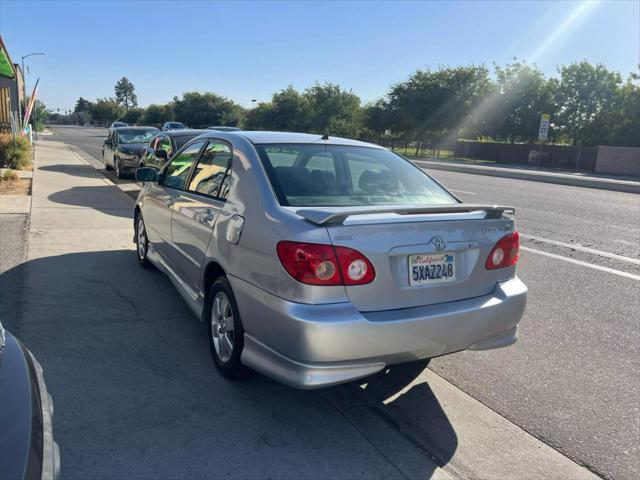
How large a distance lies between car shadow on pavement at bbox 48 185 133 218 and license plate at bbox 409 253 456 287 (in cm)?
750

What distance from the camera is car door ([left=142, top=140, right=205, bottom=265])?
16.0 ft

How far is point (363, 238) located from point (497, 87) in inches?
1926

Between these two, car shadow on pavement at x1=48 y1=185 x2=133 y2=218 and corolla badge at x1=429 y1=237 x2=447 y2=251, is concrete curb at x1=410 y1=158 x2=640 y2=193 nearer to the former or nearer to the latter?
car shadow on pavement at x1=48 y1=185 x2=133 y2=218

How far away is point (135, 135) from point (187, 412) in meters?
15.3

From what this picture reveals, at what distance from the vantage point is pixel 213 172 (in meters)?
4.22

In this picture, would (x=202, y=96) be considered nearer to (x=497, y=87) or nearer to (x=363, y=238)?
(x=497, y=87)

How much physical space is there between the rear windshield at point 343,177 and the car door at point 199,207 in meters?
0.44

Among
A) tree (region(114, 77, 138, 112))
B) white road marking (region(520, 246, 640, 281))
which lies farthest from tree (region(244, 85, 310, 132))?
tree (region(114, 77, 138, 112))

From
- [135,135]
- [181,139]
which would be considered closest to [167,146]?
[181,139]

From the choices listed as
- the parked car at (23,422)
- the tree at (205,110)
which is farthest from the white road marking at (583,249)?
the tree at (205,110)

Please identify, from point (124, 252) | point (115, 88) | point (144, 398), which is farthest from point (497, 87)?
point (115, 88)

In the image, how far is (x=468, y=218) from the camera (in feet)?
10.8

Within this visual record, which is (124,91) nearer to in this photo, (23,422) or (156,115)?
(156,115)

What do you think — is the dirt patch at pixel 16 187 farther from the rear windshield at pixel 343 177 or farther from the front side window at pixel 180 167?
the rear windshield at pixel 343 177
